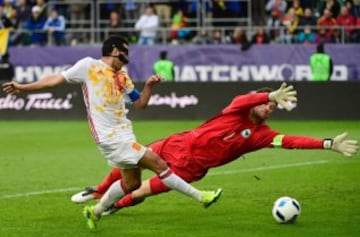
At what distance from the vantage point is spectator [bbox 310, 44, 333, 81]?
30.7m

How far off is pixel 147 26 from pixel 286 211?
21673mm

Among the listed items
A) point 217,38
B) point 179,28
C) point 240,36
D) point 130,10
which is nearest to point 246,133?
point 240,36

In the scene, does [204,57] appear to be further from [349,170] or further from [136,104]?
[136,104]

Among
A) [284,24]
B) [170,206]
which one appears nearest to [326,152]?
[170,206]

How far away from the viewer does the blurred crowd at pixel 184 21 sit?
1276 inches

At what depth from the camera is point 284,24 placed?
3288 centimetres

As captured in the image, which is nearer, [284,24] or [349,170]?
[349,170]

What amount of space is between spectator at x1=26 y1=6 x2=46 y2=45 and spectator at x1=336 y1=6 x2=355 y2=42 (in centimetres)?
921

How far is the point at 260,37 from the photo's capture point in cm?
3247

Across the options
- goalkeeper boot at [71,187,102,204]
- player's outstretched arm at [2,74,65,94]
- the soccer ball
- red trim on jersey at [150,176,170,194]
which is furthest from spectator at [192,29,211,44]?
player's outstretched arm at [2,74,65,94]

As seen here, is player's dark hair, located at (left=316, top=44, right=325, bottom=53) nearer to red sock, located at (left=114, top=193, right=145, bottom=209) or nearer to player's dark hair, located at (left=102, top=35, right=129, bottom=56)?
red sock, located at (left=114, top=193, right=145, bottom=209)

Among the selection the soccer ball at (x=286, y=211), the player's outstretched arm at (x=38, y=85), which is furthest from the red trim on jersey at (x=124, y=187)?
the soccer ball at (x=286, y=211)

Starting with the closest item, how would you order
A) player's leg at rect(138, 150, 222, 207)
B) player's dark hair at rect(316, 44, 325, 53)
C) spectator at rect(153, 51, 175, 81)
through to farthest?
player's leg at rect(138, 150, 222, 207) → player's dark hair at rect(316, 44, 325, 53) → spectator at rect(153, 51, 175, 81)

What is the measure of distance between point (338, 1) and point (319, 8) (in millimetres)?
1455
